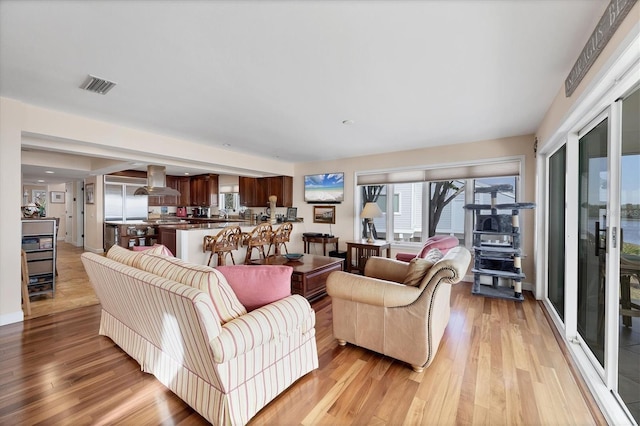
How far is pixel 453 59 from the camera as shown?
6.53 ft

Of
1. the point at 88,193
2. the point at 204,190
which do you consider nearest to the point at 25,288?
the point at 204,190

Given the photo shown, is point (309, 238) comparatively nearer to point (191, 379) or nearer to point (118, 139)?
point (118, 139)

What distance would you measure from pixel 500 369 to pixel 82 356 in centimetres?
331

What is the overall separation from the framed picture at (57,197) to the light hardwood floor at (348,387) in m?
8.76

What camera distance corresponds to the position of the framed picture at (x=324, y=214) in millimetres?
5926

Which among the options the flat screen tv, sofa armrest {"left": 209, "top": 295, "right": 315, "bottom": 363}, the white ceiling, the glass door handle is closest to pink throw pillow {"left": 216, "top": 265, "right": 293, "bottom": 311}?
sofa armrest {"left": 209, "top": 295, "right": 315, "bottom": 363}

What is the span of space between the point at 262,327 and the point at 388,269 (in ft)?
4.95

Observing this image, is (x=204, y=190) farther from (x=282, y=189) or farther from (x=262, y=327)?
(x=262, y=327)

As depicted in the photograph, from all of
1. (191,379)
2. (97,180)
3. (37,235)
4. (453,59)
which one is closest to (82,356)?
(191,379)

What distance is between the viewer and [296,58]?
198 centimetres

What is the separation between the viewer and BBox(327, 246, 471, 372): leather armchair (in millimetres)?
1984

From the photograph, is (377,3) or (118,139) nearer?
(377,3)

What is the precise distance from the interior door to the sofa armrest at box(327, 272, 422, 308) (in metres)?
1.35

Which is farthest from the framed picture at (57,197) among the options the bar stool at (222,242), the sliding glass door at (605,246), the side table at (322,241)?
the sliding glass door at (605,246)
